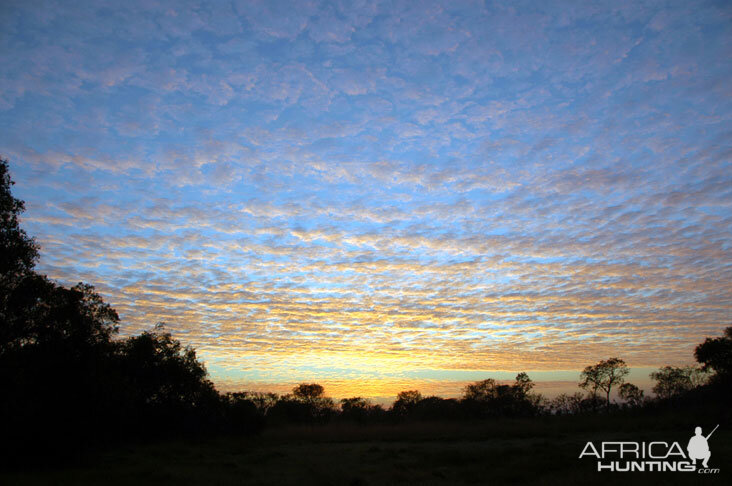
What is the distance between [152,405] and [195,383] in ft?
13.9

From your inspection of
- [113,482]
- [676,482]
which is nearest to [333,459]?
[113,482]

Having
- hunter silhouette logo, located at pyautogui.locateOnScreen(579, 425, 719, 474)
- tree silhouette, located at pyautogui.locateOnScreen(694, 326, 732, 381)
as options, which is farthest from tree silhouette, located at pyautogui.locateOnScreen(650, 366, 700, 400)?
hunter silhouette logo, located at pyautogui.locateOnScreen(579, 425, 719, 474)

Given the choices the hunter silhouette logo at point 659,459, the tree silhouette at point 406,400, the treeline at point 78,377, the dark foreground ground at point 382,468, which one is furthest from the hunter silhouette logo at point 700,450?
the tree silhouette at point 406,400

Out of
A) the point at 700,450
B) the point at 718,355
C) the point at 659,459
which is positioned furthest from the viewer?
the point at 718,355

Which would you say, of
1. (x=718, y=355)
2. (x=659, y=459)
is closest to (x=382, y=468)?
(x=659, y=459)

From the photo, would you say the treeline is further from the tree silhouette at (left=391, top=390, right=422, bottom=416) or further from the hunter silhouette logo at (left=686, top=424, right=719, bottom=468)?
the tree silhouette at (left=391, top=390, right=422, bottom=416)

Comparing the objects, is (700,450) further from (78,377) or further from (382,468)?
(78,377)

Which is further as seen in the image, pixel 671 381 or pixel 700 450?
pixel 671 381

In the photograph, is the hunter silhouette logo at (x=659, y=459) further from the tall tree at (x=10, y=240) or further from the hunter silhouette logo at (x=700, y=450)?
the tall tree at (x=10, y=240)

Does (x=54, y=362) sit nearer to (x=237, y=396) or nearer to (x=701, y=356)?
(x=237, y=396)

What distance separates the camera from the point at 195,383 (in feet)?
147

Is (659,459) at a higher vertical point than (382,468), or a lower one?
higher

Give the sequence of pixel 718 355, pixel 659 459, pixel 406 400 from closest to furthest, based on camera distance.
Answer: pixel 659 459
pixel 718 355
pixel 406 400

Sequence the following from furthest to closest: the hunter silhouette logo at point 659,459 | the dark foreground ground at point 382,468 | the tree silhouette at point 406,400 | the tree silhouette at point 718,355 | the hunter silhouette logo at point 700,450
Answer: the tree silhouette at point 406,400 → the tree silhouette at point 718,355 → the dark foreground ground at point 382,468 → the hunter silhouette logo at point 659,459 → the hunter silhouette logo at point 700,450
